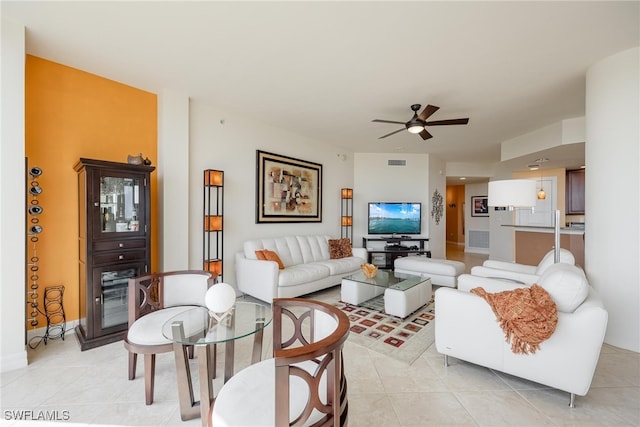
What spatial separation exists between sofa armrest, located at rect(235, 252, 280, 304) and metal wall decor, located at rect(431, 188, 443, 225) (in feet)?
15.7

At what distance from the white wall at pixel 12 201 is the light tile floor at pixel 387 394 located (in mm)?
265

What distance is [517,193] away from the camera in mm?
2756

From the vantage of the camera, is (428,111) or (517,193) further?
(428,111)

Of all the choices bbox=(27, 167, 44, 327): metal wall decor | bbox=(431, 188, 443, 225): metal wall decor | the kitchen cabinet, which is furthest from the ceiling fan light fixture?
the kitchen cabinet

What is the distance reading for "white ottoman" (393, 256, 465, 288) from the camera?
4.55 meters

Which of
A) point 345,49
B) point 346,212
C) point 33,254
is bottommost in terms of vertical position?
point 33,254

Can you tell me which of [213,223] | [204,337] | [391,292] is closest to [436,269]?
[391,292]

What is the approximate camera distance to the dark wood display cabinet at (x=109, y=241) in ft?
8.39

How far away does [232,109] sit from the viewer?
4.03 metres

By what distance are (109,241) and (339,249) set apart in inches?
135

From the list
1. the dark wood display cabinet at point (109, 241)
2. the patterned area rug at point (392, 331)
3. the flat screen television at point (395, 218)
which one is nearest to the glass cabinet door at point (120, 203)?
the dark wood display cabinet at point (109, 241)

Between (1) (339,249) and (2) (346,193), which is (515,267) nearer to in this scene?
(1) (339,249)

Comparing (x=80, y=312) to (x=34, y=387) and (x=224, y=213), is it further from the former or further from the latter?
(x=224, y=213)

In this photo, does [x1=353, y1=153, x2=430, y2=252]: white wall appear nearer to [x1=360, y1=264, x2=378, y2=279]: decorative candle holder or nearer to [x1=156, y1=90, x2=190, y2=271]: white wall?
[x1=360, y1=264, x2=378, y2=279]: decorative candle holder
